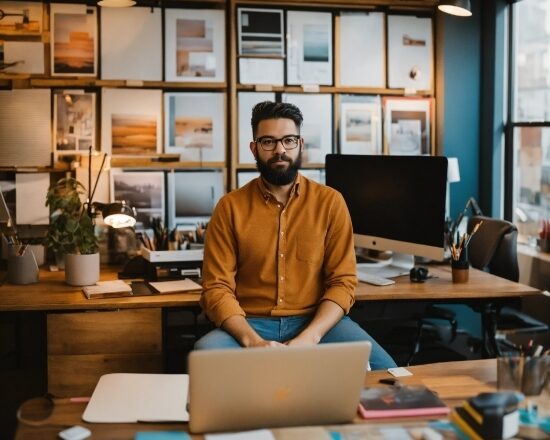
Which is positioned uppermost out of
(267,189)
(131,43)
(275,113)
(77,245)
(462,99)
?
(131,43)

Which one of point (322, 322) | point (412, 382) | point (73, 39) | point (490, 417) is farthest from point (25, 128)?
point (490, 417)

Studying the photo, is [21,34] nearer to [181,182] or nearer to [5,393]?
[181,182]

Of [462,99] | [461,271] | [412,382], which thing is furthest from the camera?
[462,99]

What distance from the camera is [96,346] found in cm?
299

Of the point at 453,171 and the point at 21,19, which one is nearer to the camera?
the point at 21,19

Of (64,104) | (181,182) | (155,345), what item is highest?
(64,104)

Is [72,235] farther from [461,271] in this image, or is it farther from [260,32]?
[260,32]

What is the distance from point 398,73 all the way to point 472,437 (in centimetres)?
344

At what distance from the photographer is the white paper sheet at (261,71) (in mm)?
4488

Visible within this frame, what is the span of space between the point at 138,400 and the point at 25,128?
282 cm

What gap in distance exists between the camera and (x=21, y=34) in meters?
4.09

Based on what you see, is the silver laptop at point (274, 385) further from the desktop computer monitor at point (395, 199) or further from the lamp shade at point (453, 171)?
the lamp shade at point (453, 171)

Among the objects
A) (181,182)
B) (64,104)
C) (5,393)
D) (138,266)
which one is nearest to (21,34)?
(64,104)

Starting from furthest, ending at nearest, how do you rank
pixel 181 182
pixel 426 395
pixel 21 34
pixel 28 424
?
1. pixel 181 182
2. pixel 21 34
3. pixel 426 395
4. pixel 28 424
